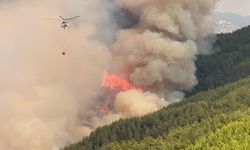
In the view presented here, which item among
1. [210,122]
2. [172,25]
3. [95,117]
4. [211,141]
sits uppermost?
[172,25]

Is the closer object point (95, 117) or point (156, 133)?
point (156, 133)

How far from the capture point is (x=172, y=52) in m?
182

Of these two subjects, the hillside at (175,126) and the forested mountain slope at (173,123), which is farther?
the forested mountain slope at (173,123)

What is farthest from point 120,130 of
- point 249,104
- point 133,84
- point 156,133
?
point 249,104

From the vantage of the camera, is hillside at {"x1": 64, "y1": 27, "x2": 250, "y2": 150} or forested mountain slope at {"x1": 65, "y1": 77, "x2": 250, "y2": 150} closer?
hillside at {"x1": 64, "y1": 27, "x2": 250, "y2": 150}

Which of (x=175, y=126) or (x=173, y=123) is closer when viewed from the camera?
(x=175, y=126)

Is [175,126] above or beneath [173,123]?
beneath

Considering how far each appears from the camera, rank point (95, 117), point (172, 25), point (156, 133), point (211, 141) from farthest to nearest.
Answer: point (95, 117) → point (172, 25) → point (156, 133) → point (211, 141)

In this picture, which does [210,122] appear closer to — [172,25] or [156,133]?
[156,133]

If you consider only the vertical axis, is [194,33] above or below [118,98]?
above

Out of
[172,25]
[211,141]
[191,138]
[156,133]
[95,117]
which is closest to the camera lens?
[211,141]

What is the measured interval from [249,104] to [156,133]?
28.4 m

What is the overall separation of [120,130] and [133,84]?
74.8ft

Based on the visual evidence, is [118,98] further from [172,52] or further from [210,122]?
[210,122]
